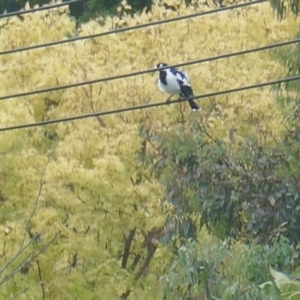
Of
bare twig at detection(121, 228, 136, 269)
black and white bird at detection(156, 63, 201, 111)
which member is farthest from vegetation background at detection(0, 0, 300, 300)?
black and white bird at detection(156, 63, 201, 111)

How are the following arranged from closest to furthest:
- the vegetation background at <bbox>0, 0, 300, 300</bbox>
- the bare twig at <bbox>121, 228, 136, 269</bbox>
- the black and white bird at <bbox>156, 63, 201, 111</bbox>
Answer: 1. the black and white bird at <bbox>156, 63, 201, 111</bbox>
2. the vegetation background at <bbox>0, 0, 300, 300</bbox>
3. the bare twig at <bbox>121, 228, 136, 269</bbox>

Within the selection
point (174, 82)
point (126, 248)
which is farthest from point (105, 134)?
point (174, 82)

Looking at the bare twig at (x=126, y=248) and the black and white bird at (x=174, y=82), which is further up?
the black and white bird at (x=174, y=82)

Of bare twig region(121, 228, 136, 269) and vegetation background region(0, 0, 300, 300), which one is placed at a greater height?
vegetation background region(0, 0, 300, 300)

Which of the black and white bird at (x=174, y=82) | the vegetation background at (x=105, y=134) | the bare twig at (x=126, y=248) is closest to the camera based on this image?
the black and white bird at (x=174, y=82)

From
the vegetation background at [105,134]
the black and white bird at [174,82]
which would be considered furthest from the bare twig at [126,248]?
the black and white bird at [174,82]

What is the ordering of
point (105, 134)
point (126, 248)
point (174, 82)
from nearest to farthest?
1. point (174, 82)
2. point (105, 134)
3. point (126, 248)

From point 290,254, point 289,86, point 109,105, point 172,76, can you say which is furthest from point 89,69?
point 290,254

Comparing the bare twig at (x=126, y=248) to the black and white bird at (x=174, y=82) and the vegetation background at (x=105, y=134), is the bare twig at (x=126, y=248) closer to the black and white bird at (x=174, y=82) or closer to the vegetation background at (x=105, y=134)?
the vegetation background at (x=105, y=134)

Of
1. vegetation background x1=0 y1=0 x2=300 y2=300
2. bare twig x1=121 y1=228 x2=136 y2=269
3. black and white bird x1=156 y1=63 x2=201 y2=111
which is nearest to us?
black and white bird x1=156 y1=63 x2=201 y2=111

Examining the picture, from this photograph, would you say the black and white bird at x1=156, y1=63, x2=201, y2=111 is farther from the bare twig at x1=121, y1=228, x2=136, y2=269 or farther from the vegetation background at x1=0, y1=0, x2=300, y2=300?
the bare twig at x1=121, y1=228, x2=136, y2=269

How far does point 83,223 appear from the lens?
15.4m

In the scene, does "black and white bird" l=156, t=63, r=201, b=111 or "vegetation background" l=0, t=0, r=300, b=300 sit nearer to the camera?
"black and white bird" l=156, t=63, r=201, b=111

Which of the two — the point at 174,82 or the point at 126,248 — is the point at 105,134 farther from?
the point at 174,82
